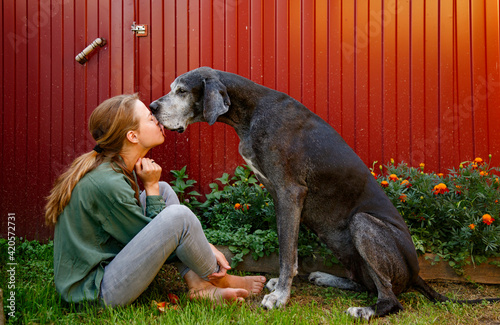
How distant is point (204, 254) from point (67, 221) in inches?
31.6

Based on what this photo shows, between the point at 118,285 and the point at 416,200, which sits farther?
the point at 416,200

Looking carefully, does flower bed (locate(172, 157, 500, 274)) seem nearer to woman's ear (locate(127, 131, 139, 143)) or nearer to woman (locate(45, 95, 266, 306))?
woman (locate(45, 95, 266, 306))

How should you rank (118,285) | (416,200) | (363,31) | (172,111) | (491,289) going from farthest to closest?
(363,31), (416,200), (491,289), (172,111), (118,285)

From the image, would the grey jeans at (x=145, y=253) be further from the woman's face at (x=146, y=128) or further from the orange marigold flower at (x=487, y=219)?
the orange marigold flower at (x=487, y=219)

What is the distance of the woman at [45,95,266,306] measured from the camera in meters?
2.27

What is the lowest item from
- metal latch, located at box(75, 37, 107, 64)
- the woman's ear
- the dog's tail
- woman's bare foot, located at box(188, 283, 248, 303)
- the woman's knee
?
the dog's tail

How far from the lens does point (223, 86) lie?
2.86 m

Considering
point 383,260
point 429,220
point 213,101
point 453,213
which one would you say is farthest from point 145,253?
point 453,213

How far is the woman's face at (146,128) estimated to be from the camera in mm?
2570

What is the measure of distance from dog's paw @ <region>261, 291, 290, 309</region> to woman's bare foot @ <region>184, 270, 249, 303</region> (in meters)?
0.15

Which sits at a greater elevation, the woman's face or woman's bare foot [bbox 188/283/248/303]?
the woman's face

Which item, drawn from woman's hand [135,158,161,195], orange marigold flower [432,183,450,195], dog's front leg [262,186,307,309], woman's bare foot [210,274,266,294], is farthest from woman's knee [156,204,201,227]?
orange marigold flower [432,183,450,195]

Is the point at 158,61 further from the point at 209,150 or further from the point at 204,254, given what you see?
the point at 204,254

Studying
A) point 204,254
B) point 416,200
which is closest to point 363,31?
point 416,200
